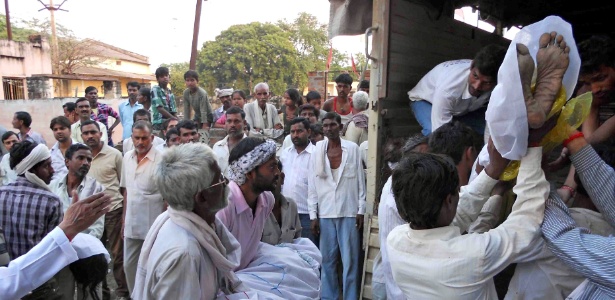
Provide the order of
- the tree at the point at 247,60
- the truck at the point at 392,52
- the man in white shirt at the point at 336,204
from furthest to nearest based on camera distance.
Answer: the tree at the point at 247,60 < the man in white shirt at the point at 336,204 < the truck at the point at 392,52

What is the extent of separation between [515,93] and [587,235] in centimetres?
54

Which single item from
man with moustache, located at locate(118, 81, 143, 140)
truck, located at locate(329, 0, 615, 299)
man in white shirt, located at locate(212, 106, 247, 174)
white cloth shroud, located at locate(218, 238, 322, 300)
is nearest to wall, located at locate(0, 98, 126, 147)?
man with moustache, located at locate(118, 81, 143, 140)

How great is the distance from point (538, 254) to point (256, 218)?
4.71 feet

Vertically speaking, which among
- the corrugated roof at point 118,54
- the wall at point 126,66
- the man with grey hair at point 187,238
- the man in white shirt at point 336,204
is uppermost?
the corrugated roof at point 118,54

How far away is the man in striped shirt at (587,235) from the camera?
138cm

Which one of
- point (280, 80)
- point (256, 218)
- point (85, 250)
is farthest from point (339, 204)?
point (280, 80)

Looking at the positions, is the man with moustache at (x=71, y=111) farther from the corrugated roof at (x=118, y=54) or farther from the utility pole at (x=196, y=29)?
the corrugated roof at (x=118, y=54)

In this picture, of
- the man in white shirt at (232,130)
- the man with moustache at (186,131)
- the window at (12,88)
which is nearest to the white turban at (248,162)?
the man in white shirt at (232,130)

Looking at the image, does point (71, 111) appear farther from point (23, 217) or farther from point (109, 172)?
point (23, 217)

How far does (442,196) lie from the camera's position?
5.12 ft

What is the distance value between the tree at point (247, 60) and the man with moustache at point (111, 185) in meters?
24.4

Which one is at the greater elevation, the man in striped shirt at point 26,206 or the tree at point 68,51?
the tree at point 68,51

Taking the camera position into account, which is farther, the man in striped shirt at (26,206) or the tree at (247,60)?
the tree at (247,60)

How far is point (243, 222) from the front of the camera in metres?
2.42
